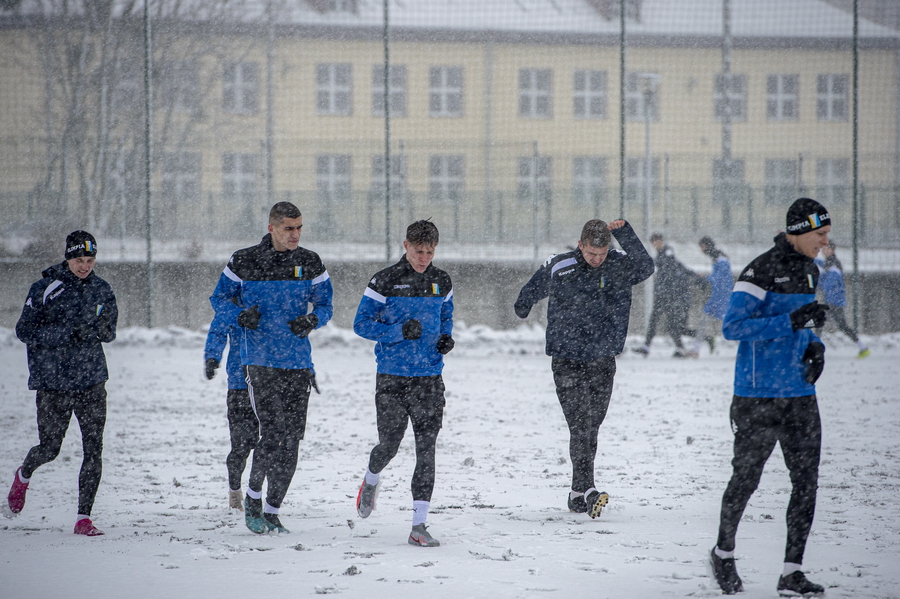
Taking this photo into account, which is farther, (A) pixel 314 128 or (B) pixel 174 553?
(A) pixel 314 128

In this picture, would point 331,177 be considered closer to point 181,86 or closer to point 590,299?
point 181,86

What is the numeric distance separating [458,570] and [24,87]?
50.8 ft

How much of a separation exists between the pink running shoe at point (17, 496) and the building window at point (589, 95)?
546 inches

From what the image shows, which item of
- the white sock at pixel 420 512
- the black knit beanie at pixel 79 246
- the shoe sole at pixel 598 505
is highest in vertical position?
the black knit beanie at pixel 79 246

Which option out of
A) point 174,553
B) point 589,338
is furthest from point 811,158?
point 174,553

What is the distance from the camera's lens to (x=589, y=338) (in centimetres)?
579

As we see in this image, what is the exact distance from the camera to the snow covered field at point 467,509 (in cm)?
430

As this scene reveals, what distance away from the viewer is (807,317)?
3.95 meters

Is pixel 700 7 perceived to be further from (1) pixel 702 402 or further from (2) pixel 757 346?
(2) pixel 757 346

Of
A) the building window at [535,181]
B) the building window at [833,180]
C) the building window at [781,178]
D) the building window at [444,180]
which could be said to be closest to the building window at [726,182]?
the building window at [781,178]

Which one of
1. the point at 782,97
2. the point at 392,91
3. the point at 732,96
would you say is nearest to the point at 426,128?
the point at 392,91

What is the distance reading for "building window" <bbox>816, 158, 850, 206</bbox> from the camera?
16391 millimetres

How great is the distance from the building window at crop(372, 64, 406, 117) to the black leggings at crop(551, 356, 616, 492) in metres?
11.0

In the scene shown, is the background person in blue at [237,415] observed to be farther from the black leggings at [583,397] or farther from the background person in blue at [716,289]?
the background person in blue at [716,289]
